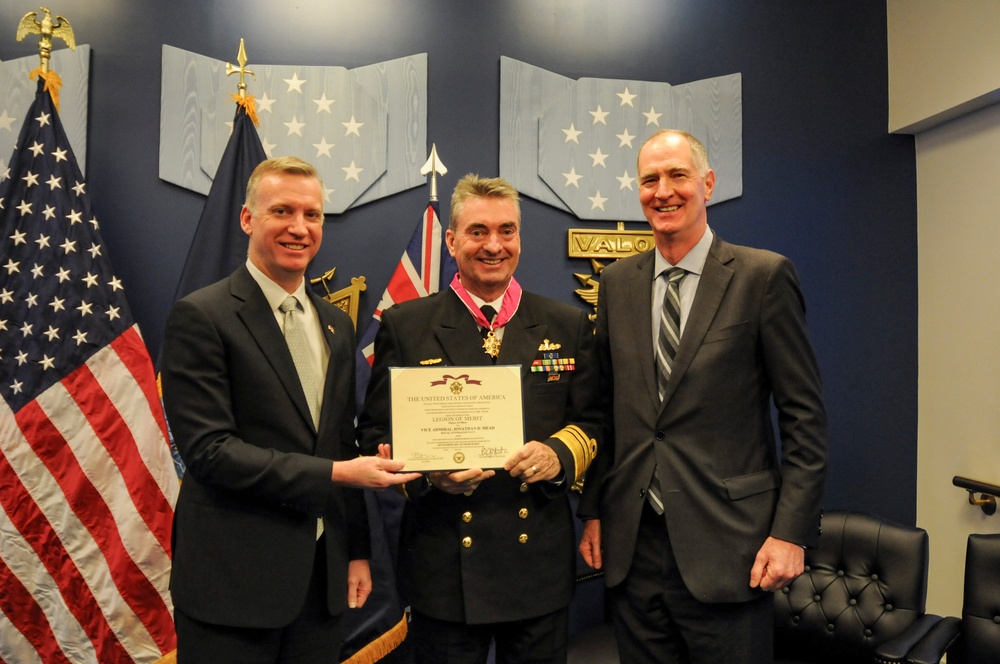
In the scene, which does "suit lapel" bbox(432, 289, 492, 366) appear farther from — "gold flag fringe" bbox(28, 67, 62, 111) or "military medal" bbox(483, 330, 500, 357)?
Result: "gold flag fringe" bbox(28, 67, 62, 111)

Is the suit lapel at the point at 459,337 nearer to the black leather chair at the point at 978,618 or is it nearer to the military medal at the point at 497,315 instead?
the military medal at the point at 497,315

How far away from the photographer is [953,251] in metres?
3.46

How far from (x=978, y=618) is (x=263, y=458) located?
2.55 metres

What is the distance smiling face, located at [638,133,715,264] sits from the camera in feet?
6.31

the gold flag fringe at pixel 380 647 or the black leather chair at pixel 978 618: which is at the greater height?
the black leather chair at pixel 978 618

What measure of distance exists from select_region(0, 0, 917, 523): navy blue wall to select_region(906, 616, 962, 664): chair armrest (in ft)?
3.39

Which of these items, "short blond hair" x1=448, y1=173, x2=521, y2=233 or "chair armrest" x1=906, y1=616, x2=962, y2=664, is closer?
"short blond hair" x1=448, y1=173, x2=521, y2=233

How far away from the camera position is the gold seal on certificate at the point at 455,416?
1771 mm

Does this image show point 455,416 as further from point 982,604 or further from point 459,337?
point 982,604

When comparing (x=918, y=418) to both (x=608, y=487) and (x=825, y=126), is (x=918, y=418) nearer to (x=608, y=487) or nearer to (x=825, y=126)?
(x=825, y=126)

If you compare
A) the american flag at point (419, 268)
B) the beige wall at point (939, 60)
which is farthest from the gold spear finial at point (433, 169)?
the beige wall at point (939, 60)

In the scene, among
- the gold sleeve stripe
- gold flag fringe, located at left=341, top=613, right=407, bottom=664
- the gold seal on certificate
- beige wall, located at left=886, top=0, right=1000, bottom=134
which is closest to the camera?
the gold seal on certificate

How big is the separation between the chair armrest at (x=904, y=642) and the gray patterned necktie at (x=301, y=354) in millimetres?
2050

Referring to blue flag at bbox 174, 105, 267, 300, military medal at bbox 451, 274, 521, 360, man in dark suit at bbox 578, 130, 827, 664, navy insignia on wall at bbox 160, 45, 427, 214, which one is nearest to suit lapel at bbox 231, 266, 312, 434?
military medal at bbox 451, 274, 521, 360
